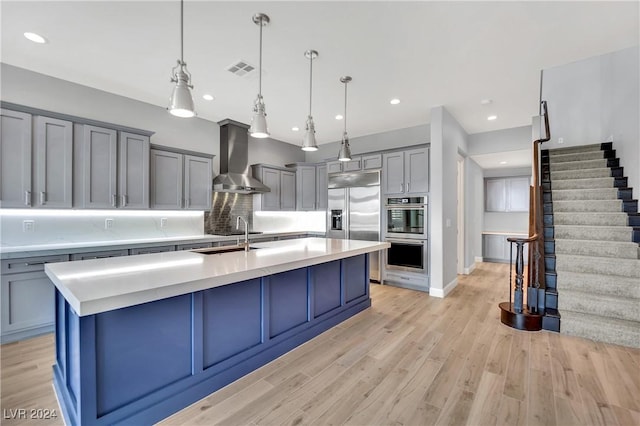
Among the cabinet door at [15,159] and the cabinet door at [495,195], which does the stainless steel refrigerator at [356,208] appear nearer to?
the cabinet door at [15,159]

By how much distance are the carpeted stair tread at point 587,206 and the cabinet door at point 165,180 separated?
217 inches

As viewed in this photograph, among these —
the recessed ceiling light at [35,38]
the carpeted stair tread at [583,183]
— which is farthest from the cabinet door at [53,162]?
the carpeted stair tread at [583,183]

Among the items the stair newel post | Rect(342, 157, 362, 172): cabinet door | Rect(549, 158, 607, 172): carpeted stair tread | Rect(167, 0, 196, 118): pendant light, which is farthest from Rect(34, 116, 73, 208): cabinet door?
Rect(549, 158, 607, 172): carpeted stair tread

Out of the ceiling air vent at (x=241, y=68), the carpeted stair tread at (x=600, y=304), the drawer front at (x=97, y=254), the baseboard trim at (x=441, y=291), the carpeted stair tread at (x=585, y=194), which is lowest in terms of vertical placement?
the baseboard trim at (x=441, y=291)

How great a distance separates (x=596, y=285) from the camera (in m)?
3.06

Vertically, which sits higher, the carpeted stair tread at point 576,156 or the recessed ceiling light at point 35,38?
the recessed ceiling light at point 35,38

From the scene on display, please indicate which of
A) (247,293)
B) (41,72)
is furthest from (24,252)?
(247,293)

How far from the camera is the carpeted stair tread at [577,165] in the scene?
432 cm

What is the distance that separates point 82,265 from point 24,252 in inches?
58.4

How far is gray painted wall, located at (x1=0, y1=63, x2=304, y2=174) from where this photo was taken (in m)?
3.18

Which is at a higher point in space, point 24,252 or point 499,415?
point 24,252

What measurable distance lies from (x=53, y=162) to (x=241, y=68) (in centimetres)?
234

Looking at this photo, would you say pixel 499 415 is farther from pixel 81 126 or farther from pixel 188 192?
pixel 81 126

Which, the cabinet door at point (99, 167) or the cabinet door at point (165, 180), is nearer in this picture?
the cabinet door at point (99, 167)
